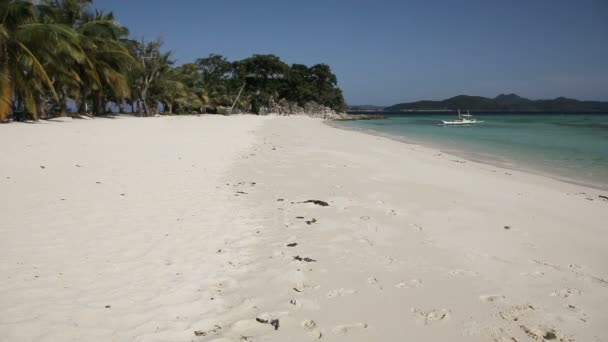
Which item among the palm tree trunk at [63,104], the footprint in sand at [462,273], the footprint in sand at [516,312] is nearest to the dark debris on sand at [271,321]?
A: the footprint in sand at [516,312]

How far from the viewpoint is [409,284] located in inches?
120

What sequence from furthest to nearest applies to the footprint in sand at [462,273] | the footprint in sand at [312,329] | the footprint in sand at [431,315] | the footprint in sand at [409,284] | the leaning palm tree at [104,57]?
the leaning palm tree at [104,57]
the footprint in sand at [462,273]
the footprint in sand at [409,284]
the footprint in sand at [431,315]
the footprint in sand at [312,329]

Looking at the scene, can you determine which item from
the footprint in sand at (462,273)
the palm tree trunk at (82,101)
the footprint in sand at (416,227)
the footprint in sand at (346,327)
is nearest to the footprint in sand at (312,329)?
the footprint in sand at (346,327)

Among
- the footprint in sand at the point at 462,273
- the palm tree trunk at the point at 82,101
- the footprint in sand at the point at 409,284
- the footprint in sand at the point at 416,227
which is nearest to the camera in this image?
the footprint in sand at the point at 409,284

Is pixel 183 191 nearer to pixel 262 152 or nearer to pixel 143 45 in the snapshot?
pixel 262 152

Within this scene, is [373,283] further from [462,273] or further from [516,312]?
[516,312]

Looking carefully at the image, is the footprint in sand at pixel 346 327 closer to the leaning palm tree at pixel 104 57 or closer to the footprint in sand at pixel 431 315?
the footprint in sand at pixel 431 315

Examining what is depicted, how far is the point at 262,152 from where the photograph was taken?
37.6 ft

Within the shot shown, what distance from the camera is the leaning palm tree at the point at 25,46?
15344mm

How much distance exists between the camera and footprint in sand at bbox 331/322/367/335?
2.37 meters

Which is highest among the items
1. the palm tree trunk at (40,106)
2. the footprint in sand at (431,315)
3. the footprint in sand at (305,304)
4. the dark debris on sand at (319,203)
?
the palm tree trunk at (40,106)

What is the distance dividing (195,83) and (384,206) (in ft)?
160

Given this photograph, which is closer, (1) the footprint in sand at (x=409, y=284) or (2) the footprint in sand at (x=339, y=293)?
(2) the footprint in sand at (x=339, y=293)

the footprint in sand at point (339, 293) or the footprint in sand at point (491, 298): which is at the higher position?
the footprint in sand at point (339, 293)
